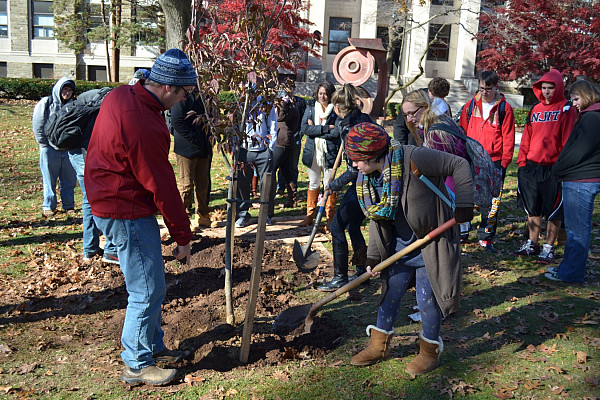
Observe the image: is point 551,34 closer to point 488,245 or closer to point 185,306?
point 488,245

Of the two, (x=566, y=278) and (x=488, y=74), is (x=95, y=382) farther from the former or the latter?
(x=488, y=74)

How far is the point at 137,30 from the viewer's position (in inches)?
1223

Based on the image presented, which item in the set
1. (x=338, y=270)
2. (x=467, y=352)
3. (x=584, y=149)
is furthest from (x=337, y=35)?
(x=467, y=352)

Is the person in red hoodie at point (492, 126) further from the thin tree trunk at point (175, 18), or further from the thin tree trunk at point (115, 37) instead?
the thin tree trunk at point (115, 37)

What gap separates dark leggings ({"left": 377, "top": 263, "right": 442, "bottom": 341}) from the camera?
3.87 meters

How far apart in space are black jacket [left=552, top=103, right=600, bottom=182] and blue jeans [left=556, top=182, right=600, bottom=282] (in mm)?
128

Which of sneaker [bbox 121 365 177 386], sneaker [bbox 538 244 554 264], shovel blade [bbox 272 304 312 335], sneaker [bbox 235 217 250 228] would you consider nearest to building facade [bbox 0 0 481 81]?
sneaker [bbox 235 217 250 228]

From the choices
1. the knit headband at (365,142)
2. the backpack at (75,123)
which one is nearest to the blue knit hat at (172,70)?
the knit headband at (365,142)

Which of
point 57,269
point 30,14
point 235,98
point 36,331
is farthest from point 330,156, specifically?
point 30,14

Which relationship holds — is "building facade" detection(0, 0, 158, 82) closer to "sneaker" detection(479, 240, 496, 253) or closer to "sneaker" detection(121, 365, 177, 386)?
"sneaker" detection(479, 240, 496, 253)

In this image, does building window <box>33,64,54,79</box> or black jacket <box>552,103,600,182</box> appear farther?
building window <box>33,64,54,79</box>

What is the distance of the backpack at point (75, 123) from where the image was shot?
6062mm

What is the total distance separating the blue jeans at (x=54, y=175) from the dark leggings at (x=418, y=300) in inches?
249

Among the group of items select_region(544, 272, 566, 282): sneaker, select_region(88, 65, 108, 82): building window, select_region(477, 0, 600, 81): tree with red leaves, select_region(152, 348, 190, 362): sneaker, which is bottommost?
select_region(152, 348, 190, 362): sneaker
